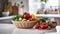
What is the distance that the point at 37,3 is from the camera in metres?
4.33

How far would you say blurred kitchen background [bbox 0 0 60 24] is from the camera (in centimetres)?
334

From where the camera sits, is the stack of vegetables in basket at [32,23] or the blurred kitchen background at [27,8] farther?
the blurred kitchen background at [27,8]

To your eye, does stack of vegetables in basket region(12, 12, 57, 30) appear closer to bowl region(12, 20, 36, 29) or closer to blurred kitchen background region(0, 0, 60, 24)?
bowl region(12, 20, 36, 29)

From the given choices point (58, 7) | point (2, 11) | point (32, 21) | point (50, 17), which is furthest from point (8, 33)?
point (58, 7)

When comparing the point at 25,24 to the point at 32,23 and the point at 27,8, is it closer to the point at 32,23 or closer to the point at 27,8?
the point at 32,23

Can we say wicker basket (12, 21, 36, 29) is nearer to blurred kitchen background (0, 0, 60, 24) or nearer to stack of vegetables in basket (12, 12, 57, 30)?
stack of vegetables in basket (12, 12, 57, 30)

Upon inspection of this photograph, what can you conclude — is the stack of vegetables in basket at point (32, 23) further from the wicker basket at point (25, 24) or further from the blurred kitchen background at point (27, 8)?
the blurred kitchen background at point (27, 8)

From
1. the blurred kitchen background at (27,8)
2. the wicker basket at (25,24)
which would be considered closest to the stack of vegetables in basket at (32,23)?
the wicker basket at (25,24)

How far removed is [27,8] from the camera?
399cm

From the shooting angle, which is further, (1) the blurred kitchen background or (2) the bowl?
(1) the blurred kitchen background

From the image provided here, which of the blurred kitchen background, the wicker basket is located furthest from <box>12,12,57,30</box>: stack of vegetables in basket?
the blurred kitchen background

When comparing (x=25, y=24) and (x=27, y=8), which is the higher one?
(x=27, y=8)

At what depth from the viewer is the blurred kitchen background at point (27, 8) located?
334 cm

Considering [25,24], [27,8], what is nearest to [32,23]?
[25,24]
